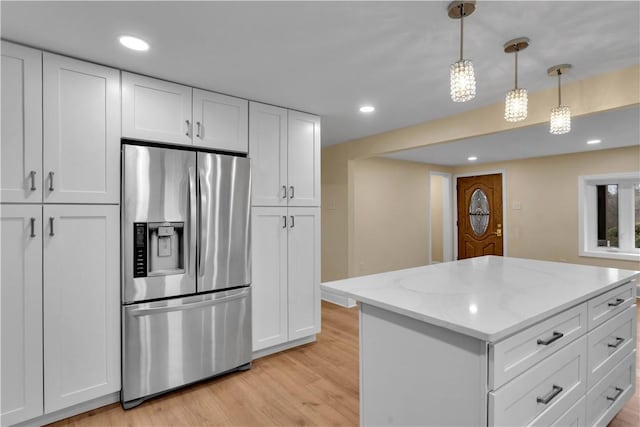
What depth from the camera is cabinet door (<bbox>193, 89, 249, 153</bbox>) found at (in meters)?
2.52

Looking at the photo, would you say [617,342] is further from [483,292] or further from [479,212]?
[479,212]

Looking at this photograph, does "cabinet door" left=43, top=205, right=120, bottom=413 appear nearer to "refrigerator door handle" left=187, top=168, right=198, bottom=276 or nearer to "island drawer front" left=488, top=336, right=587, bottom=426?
"refrigerator door handle" left=187, top=168, right=198, bottom=276

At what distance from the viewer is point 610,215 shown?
16.9 feet

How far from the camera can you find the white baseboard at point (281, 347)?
9.59 ft

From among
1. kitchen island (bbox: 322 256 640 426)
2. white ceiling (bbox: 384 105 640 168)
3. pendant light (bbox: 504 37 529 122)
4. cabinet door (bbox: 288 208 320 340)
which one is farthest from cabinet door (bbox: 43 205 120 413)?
white ceiling (bbox: 384 105 640 168)

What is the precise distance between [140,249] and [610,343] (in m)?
2.86

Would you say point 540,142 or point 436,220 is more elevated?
point 540,142

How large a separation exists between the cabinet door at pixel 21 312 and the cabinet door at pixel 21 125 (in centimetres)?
11

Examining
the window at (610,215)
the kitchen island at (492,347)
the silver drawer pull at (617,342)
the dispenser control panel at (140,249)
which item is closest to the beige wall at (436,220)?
the window at (610,215)

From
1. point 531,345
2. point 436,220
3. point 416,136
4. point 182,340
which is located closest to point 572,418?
point 531,345

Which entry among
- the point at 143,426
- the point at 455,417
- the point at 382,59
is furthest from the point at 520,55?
the point at 143,426

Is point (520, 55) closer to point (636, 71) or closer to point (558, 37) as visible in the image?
point (558, 37)

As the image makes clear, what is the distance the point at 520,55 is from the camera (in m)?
2.02

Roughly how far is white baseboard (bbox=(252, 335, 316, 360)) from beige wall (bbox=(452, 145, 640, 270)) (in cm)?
450
